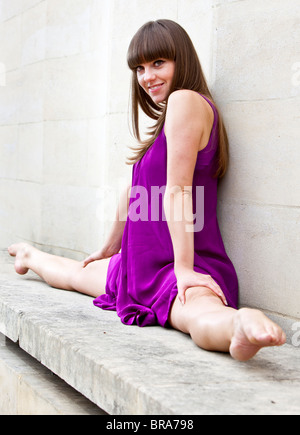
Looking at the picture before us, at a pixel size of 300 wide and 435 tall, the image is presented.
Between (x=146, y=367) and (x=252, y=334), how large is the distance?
38 cm

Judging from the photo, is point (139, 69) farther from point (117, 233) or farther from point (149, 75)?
point (117, 233)

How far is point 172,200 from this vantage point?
263 cm

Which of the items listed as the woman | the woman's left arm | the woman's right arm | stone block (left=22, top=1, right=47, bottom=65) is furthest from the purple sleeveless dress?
stone block (left=22, top=1, right=47, bottom=65)

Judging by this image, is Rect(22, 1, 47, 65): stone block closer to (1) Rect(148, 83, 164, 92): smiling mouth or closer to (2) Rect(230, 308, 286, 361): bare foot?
(1) Rect(148, 83, 164, 92): smiling mouth

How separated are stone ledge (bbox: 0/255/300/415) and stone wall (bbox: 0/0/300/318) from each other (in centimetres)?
54

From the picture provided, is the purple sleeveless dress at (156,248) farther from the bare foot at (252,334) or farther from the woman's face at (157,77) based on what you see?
the bare foot at (252,334)

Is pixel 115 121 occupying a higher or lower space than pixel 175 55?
Result: lower

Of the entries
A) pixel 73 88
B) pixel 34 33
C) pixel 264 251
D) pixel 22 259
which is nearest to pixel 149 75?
pixel 264 251

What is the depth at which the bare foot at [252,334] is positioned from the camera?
1.80 meters

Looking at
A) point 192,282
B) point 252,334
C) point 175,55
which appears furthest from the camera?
point 175,55

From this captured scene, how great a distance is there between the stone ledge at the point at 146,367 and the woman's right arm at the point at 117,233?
0.51m

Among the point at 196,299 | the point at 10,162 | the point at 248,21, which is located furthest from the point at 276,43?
the point at 10,162

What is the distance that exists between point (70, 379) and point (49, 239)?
8.22 feet

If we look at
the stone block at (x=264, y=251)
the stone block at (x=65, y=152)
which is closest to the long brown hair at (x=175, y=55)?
the stone block at (x=264, y=251)
